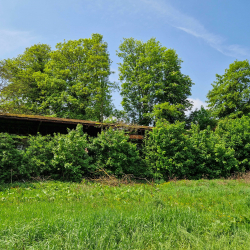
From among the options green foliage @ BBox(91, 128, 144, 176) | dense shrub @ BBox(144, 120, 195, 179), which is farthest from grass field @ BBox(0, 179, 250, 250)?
dense shrub @ BBox(144, 120, 195, 179)

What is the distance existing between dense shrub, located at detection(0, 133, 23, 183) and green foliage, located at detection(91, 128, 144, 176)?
4.90 meters

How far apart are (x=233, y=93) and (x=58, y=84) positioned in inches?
970

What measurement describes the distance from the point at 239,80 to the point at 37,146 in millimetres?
28798

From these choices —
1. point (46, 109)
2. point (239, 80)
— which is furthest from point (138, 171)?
point (239, 80)

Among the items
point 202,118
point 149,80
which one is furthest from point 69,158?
point 202,118

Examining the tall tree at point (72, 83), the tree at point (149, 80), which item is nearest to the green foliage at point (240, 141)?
the tree at point (149, 80)

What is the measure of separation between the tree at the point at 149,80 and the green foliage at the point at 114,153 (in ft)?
40.7

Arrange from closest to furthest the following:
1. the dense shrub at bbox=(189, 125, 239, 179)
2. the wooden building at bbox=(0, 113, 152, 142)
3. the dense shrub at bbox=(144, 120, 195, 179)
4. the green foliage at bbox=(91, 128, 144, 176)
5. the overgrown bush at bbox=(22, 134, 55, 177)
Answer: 1. the overgrown bush at bbox=(22, 134, 55, 177)
2. the green foliage at bbox=(91, 128, 144, 176)
3. the dense shrub at bbox=(144, 120, 195, 179)
4. the wooden building at bbox=(0, 113, 152, 142)
5. the dense shrub at bbox=(189, 125, 239, 179)

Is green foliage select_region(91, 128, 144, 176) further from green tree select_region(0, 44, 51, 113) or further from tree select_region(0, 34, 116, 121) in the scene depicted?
green tree select_region(0, 44, 51, 113)

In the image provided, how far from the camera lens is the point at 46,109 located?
2595 centimetres

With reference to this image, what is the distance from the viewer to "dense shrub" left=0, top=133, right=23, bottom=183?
1069 centimetres

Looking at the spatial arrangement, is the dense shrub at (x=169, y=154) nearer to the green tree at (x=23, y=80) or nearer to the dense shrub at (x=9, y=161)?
the dense shrub at (x=9, y=161)

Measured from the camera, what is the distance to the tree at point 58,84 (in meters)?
24.8

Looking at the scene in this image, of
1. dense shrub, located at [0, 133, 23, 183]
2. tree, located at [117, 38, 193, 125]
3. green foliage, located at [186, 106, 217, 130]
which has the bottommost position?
dense shrub, located at [0, 133, 23, 183]
